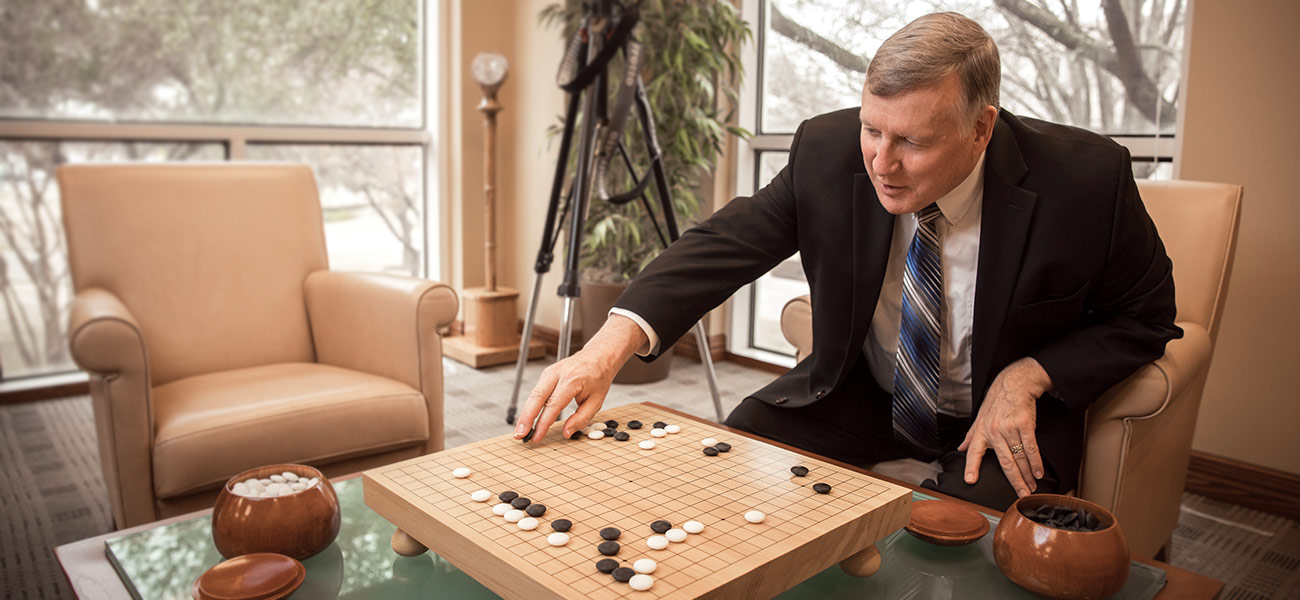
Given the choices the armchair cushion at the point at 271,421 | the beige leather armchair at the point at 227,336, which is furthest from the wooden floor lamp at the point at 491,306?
the armchair cushion at the point at 271,421

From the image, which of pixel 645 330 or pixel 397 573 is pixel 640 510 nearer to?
pixel 397 573

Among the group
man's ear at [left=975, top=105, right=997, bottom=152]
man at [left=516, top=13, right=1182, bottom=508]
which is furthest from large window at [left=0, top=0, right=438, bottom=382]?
man's ear at [left=975, top=105, right=997, bottom=152]

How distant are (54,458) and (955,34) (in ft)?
9.07

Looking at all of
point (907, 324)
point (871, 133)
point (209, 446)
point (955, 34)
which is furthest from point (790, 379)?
point (209, 446)

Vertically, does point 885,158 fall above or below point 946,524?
above

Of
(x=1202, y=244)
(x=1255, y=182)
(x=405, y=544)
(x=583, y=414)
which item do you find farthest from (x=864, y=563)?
(x=1255, y=182)

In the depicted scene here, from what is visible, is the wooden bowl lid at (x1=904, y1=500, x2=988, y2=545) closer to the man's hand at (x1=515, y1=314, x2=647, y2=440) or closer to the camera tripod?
the man's hand at (x1=515, y1=314, x2=647, y2=440)

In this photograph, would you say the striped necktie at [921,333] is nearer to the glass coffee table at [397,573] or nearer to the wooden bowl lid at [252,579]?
the glass coffee table at [397,573]

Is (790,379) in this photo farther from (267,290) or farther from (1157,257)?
(267,290)

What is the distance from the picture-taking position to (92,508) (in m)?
2.29

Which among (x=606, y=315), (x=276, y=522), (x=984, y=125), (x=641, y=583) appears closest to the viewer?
(x=641, y=583)

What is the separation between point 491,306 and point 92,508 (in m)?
1.80

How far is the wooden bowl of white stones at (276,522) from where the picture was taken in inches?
41.3

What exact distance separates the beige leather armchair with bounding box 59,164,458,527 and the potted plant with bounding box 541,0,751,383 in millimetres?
1270
